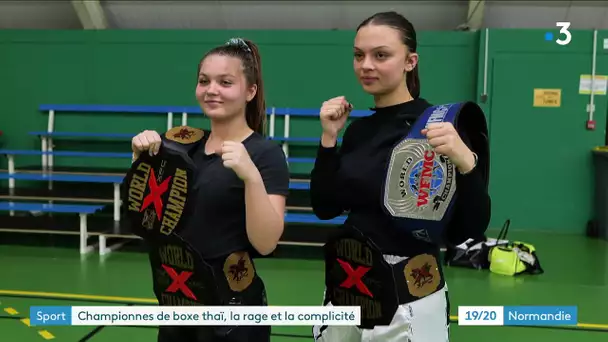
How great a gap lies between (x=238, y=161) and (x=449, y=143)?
0.48m

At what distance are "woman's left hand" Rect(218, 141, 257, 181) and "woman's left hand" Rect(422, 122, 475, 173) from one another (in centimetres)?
42

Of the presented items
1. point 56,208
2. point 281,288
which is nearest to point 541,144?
point 281,288

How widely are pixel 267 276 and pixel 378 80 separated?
2903mm

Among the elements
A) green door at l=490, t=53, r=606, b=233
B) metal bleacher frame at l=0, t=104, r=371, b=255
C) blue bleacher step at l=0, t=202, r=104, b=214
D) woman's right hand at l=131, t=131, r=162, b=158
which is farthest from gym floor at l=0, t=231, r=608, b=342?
woman's right hand at l=131, t=131, r=162, b=158

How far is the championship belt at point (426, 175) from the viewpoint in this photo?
1196 mm

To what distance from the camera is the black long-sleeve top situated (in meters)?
1.27

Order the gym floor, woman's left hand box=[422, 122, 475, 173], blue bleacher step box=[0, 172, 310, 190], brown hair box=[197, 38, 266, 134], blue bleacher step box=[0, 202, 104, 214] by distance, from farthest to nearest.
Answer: blue bleacher step box=[0, 172, 310, 190] < blue bleacher step box=[0, 202, 104, 214] < the gym floor < brown hair box=[197, 38, 266, 134] < woman's left hand box=[422, 122, 475, 173]

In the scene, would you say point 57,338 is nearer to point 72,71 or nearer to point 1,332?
point 1,332

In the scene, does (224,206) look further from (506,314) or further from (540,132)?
(540,132)

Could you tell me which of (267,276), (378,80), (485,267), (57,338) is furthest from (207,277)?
(485,267)

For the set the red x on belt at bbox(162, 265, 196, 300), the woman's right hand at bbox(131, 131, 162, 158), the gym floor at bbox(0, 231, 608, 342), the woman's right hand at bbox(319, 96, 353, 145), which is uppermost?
the woman's right hand at bbox(319, 96, 353, 145)

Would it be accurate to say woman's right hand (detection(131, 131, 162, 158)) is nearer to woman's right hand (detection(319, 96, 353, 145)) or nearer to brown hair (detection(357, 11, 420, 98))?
Result: woman's right hand (detection(319, 96, 353, 145))

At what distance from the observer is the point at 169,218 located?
4.21ft

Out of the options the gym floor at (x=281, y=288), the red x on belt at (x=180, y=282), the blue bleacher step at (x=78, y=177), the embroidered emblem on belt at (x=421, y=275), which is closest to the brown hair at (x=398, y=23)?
the embroidered emblem on belt at (x=421, y=275)
